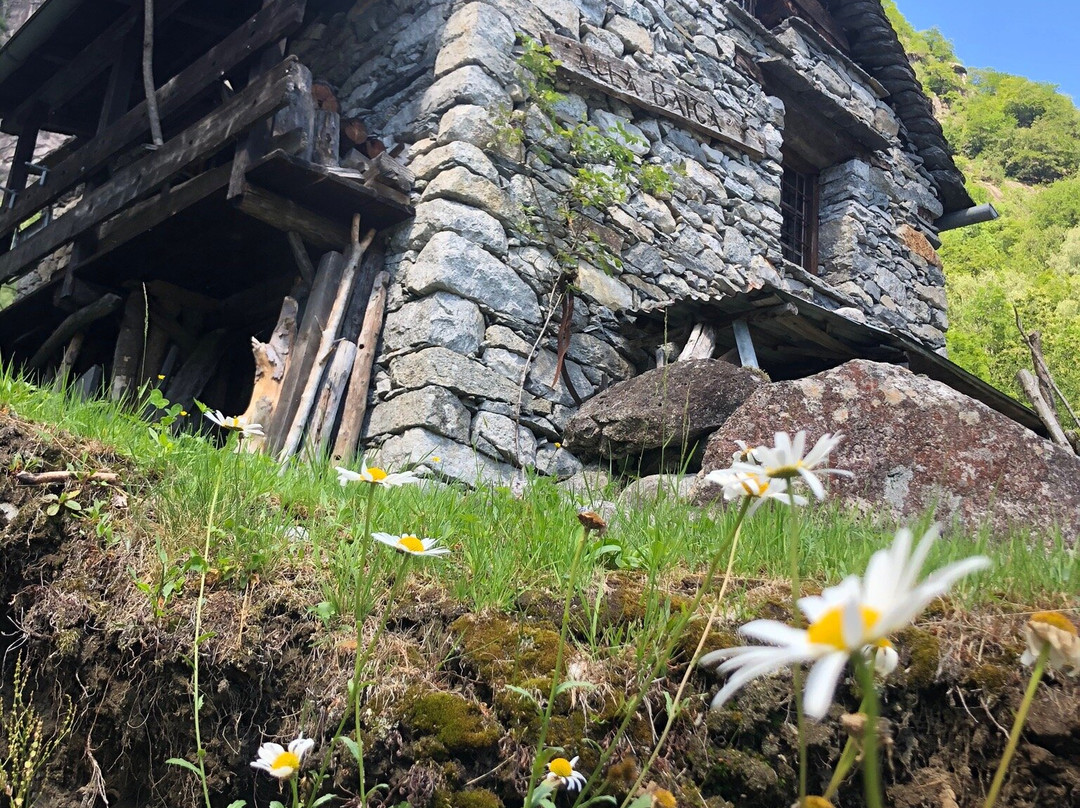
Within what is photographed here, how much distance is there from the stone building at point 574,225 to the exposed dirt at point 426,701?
1.72 meters

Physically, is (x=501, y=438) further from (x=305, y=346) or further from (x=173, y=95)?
(x=173, y=95)

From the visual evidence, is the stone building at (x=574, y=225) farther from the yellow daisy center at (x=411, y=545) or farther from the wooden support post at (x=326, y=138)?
the yellow daisy center at (x=411, y=545)

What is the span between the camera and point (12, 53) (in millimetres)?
7332

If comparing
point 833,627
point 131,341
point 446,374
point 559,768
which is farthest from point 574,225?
point 833,627

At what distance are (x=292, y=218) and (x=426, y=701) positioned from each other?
411 cm

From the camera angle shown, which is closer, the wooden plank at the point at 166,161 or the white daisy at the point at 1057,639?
the white daisy at the point at 1057,639

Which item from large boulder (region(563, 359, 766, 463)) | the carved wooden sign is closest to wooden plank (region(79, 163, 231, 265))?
the carved wooden sign

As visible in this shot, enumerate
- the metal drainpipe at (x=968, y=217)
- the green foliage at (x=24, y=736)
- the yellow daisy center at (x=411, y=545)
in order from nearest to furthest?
the yellow daisy center at (x=411, y=545) → the green foliage at (x=24, y=736) → the metal drainpipe at (x=968, y=217)

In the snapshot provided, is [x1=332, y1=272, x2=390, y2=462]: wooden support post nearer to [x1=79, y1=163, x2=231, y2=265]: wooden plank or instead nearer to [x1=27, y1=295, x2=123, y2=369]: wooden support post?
[x1=79, y1=163, x2=231, y2=265]: wooden plank

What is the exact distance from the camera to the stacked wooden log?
4.98 m

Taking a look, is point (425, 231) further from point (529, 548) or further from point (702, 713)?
point (702, 713)

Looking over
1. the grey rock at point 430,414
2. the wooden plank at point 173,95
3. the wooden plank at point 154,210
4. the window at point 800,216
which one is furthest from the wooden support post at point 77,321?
the window at point 800,216

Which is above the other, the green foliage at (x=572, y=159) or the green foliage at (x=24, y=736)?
the green foliage at (x=572, y=159)

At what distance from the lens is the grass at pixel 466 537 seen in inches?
83.5
